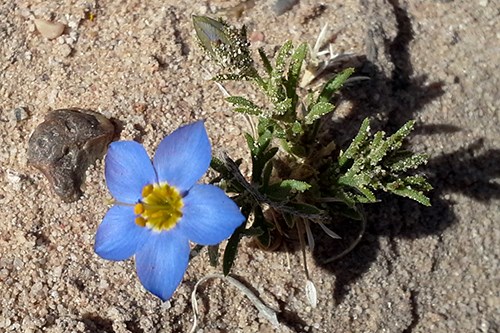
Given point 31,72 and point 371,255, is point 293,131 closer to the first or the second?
point 371,255

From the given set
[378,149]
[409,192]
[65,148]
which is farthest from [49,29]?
[409,192]

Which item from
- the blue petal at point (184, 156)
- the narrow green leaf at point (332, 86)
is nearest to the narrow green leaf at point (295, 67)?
the narrow green leaf at point (332, 86)

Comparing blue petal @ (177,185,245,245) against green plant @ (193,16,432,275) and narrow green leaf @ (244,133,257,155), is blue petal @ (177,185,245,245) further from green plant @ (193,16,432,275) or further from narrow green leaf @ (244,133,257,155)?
narrow green leaf @ (244,133,257,155)

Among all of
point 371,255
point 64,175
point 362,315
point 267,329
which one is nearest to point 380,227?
point 371,255

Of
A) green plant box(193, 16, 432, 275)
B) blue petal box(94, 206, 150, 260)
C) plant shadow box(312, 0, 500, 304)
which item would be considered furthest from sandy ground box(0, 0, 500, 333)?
blue petal box(94, 206, 150, 260)

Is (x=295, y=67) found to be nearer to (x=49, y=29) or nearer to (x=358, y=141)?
(x=358, y=141)

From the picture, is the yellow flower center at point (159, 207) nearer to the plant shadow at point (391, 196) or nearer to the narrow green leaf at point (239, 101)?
the narrow green leaf at point (239, 101)

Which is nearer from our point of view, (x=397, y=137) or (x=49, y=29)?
(x=397, y=137)
